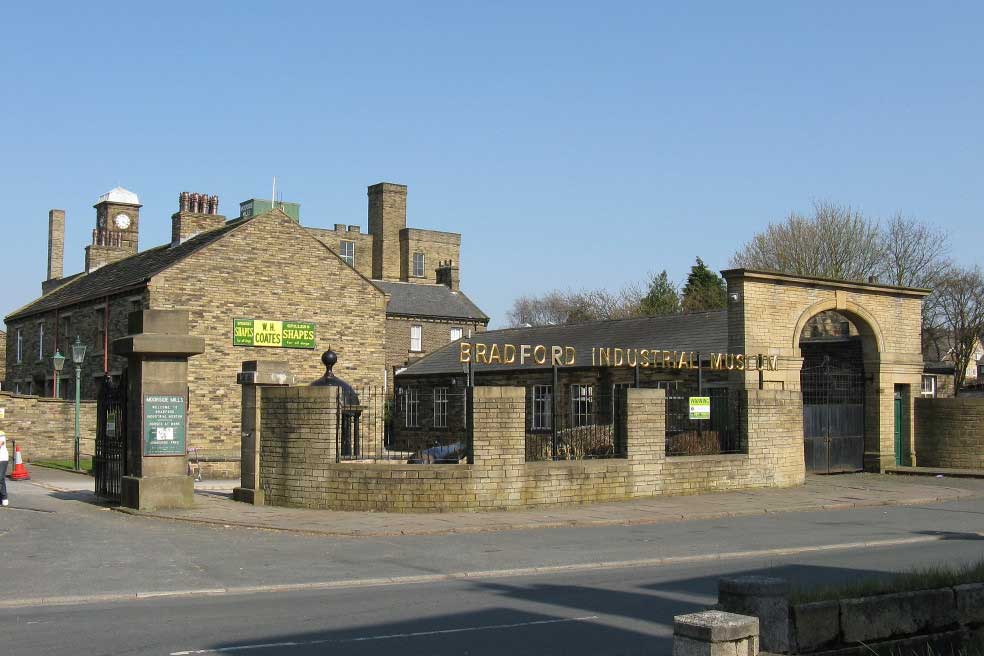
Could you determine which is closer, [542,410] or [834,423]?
[834,423]

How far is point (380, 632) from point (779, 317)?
19.3 meters

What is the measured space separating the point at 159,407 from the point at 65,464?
1617 cm

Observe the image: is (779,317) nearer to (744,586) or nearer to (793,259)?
(744,586)

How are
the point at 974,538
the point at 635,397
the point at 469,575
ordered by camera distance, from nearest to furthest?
the point at 469,575, the point at 974,538, the point at 635,397

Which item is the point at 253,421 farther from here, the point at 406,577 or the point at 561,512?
the point at 406,577

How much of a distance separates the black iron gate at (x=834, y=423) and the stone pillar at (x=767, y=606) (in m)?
21.9

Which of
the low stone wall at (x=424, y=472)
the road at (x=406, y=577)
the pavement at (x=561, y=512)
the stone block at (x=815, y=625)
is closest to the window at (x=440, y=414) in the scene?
the pavement at (x=561, y=512)

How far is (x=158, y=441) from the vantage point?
59.9 feet

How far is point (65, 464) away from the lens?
3228 centimetres

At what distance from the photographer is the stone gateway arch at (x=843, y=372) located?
25.4 metres

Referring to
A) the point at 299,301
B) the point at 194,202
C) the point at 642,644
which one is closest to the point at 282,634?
the point at 642,644

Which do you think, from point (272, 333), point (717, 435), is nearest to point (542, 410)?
point (272, 333)

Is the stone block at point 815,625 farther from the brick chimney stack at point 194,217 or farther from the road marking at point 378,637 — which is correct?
the brick chimney stack at point 194,217

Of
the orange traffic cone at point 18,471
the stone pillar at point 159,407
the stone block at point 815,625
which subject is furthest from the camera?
the orange traffic cone at point 18,471
